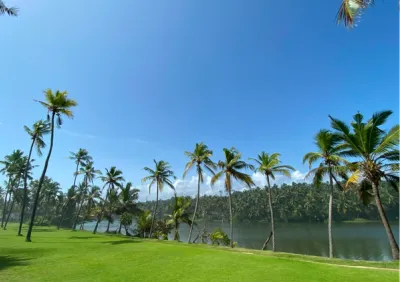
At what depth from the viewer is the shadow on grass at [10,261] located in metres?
10.7

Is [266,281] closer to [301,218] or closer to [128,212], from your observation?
[128,212]

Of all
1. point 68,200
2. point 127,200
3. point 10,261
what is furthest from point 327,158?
point 68,200

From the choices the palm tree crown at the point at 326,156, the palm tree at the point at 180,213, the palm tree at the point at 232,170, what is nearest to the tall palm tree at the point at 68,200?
the palm tree at the point at 180,213

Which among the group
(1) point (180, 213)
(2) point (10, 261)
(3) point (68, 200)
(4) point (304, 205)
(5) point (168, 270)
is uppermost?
(4) point (304, 205)

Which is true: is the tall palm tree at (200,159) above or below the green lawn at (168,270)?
above

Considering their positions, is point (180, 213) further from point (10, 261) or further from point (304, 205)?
point (304, 205)

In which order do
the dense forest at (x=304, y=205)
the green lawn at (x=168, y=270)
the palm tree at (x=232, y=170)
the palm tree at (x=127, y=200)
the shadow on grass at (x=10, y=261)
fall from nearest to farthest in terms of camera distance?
the green lawn at (x=168, y=270) < the shadow on grass at (x=10, y=261) < the palm tree at (x=232, y=170) < the palm tree at (x=127, y=200) < the dense forest at (x=304, y=205)

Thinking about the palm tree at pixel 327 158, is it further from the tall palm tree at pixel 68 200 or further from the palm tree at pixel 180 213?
the tall palm tree at pixel 68 200

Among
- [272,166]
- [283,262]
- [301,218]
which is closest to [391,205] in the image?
[301,218]

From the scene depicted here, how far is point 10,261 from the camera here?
11617 millimetres

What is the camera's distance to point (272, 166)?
22.3 metres

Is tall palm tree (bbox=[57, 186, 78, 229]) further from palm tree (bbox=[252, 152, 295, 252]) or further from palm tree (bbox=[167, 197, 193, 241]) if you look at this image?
palm tree (bbox=[252, 152, 295, 252])

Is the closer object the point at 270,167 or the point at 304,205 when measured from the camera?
the point at 270,167

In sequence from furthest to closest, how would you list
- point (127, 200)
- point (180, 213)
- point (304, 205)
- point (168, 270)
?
point (304, 205)
point (127, 200)
point (180, 213)
point (168, 270)
